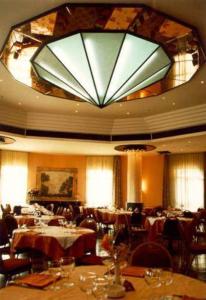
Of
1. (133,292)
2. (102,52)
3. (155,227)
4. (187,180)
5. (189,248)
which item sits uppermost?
(102,52)

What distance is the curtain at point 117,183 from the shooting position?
17.4 m

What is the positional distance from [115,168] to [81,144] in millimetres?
4281

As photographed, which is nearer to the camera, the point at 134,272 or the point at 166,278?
the point at 166,278

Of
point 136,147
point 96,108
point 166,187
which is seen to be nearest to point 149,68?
point 96,108

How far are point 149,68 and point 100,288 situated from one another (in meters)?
5.39

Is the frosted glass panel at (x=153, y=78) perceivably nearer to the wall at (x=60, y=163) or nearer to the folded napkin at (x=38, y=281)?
the folded napkin at (x=38, y=281)

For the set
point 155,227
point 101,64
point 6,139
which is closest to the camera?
point 101,64

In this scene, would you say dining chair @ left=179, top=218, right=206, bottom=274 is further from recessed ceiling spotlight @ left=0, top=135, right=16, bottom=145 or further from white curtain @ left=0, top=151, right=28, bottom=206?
white curtain @ left=0, top=151, right=28, bottom=206

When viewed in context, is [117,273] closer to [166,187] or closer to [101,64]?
[101,64]

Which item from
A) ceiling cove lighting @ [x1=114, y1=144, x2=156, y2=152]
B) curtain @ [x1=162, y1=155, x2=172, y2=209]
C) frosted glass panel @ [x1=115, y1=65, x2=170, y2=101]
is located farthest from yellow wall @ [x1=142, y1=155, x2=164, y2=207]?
frosted glass panel @ [x1=115, y1=65, x2=170, y2=101]

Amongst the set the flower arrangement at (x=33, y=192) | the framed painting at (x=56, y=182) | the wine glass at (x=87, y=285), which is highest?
Answer: the framed painting at (x=56, y=182)

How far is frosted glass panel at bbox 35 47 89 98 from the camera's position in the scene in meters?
6.61

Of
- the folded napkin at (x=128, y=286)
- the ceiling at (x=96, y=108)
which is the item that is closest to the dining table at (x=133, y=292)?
the folded napkin at (x=128, y=286)

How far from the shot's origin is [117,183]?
1756 cm
